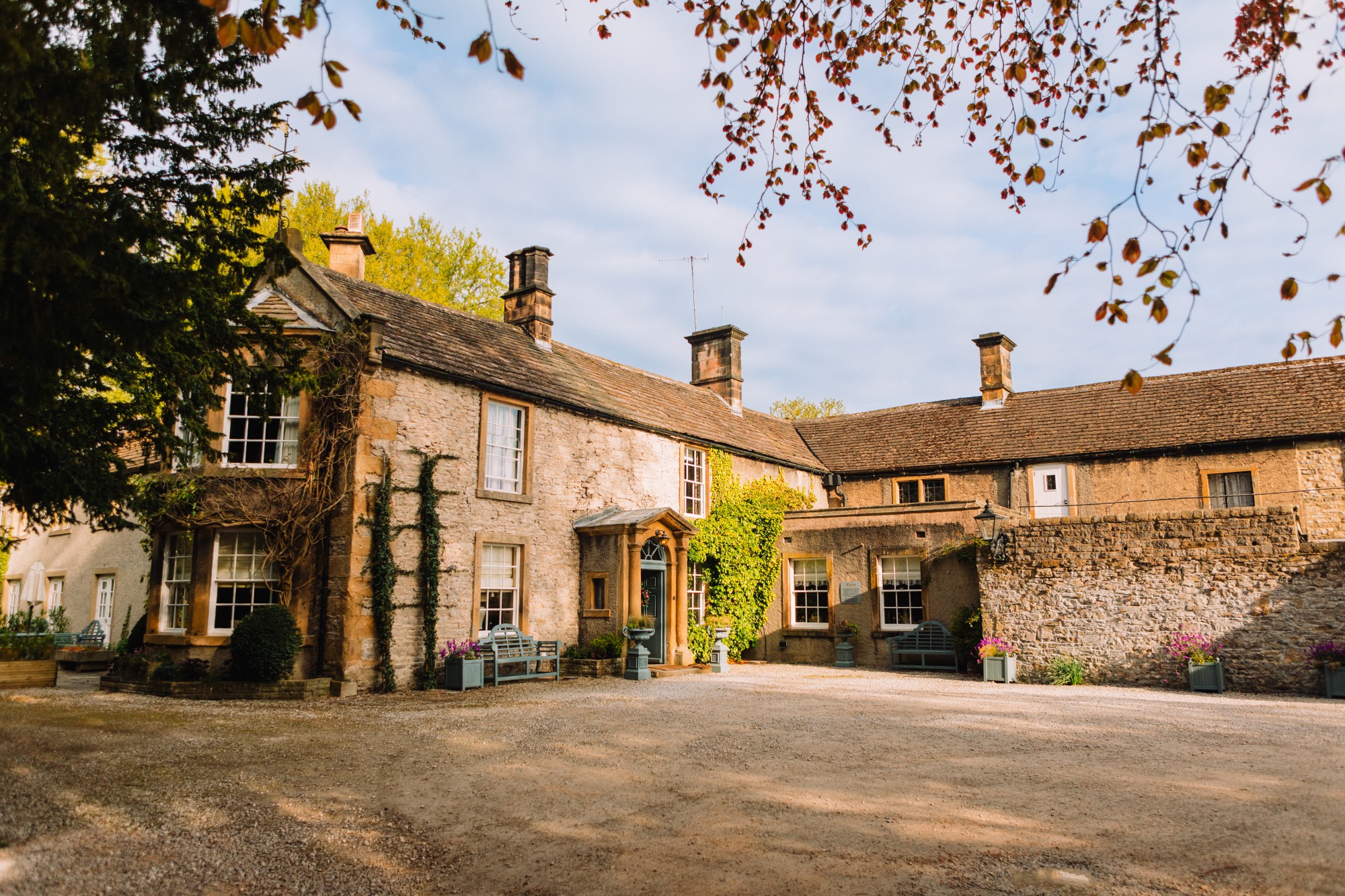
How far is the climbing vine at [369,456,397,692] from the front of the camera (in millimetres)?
14195

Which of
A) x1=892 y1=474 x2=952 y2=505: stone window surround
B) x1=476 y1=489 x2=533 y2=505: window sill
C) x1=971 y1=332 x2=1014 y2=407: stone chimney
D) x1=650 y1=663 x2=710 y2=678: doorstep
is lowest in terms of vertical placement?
x1=650 y1=663 x2=710 y2=678: doorstep

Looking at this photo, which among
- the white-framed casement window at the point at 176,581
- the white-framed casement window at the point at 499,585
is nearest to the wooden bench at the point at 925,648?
the white-framed casement window at the point at 499,585

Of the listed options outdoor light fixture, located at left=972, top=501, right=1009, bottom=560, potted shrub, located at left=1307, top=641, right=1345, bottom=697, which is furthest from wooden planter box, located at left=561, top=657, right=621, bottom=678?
potted shrub, located at left=1307, top=641, right=1345, bottom=697

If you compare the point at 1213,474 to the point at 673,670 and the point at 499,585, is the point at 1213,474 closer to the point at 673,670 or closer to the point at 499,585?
the point at 673,670

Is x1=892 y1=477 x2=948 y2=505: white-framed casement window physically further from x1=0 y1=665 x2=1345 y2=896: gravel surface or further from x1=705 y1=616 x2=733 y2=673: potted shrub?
x1=0 y1=665 x2=1345 y2=896: gravel surface

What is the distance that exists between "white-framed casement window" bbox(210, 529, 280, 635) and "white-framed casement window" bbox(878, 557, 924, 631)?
13.0 m

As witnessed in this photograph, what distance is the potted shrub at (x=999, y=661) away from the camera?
54.1 ft

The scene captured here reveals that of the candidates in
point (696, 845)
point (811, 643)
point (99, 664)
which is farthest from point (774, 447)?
point (696, 845)

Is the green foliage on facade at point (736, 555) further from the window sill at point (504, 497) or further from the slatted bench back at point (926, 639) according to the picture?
the window sill at point (504, 497)

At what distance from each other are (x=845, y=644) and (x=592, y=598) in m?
6.31

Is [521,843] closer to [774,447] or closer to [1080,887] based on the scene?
[1080,887]

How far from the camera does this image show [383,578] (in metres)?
14.3

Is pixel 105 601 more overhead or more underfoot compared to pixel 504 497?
more underfoot

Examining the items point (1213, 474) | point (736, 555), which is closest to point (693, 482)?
point (736, 555)
